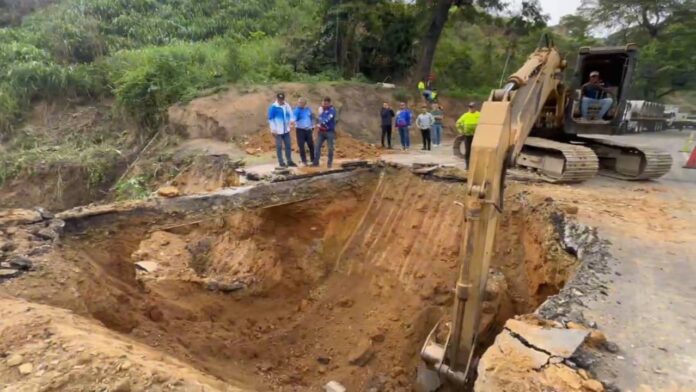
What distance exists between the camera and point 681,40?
21312mm

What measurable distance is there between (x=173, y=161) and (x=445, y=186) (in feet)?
21.6

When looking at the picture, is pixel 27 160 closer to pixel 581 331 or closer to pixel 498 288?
pixel 498 288

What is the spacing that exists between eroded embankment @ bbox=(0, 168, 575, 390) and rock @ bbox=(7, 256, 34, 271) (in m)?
0.14

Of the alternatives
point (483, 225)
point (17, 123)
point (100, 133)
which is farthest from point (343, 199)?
point (17, 123)

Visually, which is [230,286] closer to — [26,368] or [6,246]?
[6,246]

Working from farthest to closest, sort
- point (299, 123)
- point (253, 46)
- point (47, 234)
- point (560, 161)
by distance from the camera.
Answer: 1. point (253, 46)
2. point (299, 123)
3. point (560, 161)
4. point (47, 234)

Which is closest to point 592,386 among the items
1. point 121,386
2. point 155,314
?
point 121,386

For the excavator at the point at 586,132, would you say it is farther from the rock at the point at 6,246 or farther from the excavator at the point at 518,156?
the rock at the point at 6,246

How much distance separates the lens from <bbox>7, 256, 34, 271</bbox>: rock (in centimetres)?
495

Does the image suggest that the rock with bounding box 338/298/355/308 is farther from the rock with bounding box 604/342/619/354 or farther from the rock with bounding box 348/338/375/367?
the rock with bounding box 604/342/619/354

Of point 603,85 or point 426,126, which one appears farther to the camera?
point 426,126

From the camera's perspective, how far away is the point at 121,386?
3.41m

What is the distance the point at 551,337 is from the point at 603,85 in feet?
23.3

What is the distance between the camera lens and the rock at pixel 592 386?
3.00m
